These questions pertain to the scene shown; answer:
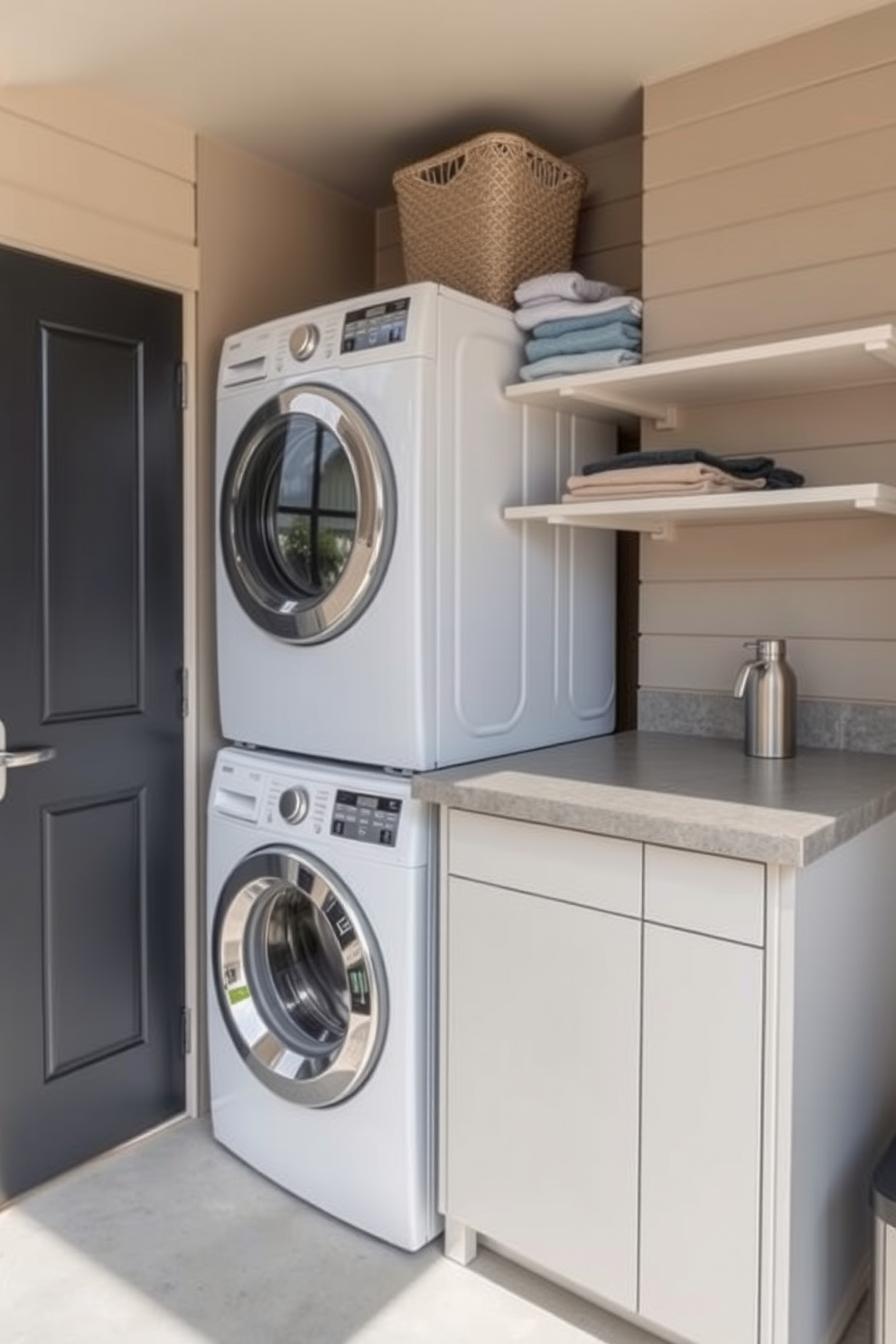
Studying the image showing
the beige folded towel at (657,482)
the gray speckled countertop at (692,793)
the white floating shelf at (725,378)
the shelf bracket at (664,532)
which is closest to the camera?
the gray speckled countertop at (692,793)

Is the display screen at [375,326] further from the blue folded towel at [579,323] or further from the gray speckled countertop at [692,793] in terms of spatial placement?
the gray speckled countertop at [692,793]

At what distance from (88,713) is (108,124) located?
133 centimetres

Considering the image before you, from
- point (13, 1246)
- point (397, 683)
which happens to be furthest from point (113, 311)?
point (13, 1246)

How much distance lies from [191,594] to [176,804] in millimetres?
516

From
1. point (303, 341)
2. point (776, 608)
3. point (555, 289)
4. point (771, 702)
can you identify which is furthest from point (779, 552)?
point (303, 341)

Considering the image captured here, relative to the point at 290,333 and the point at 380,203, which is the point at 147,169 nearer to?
the point at 290,333

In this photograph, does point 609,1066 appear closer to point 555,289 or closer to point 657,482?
point 657,482

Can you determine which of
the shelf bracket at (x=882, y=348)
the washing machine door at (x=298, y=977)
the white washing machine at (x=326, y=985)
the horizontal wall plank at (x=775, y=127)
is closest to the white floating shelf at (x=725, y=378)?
the shelf bracket at (x=882, y=348)

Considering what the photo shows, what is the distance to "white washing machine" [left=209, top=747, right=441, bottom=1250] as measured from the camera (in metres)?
2.01

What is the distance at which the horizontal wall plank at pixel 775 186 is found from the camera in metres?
2.09

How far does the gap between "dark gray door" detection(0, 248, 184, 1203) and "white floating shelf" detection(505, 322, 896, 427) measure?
0.91 meters

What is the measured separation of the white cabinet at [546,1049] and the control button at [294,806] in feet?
1.22

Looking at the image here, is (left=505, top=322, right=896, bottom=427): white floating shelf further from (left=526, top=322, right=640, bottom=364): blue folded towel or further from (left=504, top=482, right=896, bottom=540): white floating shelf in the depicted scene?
(left=504, top=482, right=896, bottom=540): white floating shelf

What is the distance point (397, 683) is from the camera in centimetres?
204
